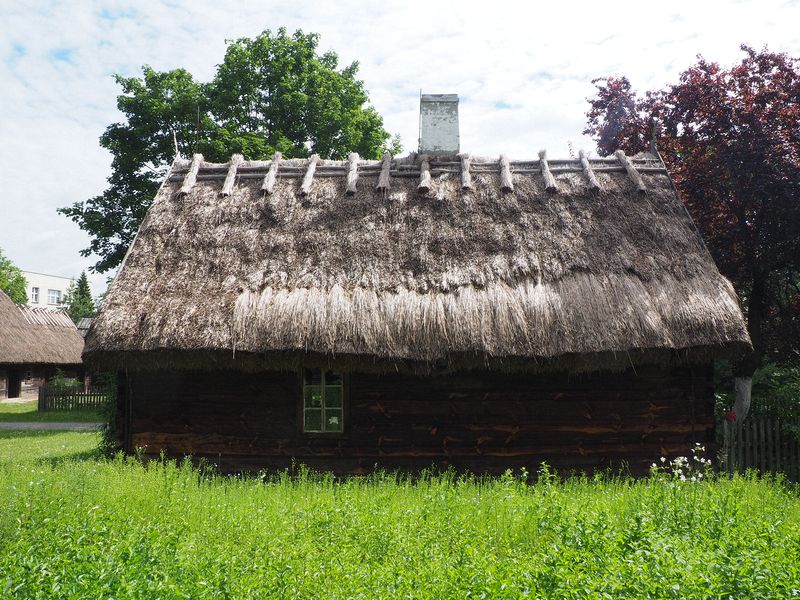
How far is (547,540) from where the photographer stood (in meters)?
5.61

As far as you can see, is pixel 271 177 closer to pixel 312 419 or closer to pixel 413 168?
pixel 413 168

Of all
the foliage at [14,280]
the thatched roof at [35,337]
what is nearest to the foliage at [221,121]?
the thatched roof at [35,337]

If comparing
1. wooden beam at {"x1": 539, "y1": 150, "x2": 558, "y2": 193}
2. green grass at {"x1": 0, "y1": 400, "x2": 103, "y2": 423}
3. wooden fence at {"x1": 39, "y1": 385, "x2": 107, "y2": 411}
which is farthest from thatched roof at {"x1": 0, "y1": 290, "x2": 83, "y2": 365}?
wooden beam at {"x1": 539, "y1": 150, "x2": 558, "y2": 193}

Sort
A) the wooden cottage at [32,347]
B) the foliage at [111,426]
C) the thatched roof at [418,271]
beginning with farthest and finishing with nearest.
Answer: the wooden cottage at [32,347] < the foliage at [111,426] < the thatched roof at [418,271]

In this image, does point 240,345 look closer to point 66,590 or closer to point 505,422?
point 505,422

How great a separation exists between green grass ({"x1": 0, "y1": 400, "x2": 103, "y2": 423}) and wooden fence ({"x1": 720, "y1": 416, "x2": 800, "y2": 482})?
17.5 m

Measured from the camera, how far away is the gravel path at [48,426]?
747 inches

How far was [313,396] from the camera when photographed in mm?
10023

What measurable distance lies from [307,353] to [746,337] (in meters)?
6.09

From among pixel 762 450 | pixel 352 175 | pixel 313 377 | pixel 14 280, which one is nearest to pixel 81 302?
pixel 14 280

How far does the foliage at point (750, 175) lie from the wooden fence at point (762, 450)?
1.73 meters

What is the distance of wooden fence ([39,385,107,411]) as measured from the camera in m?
24.9

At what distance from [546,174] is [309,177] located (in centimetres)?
422

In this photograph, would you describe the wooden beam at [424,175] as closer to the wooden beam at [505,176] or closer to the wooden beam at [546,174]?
the wooden beam at [505,176]
